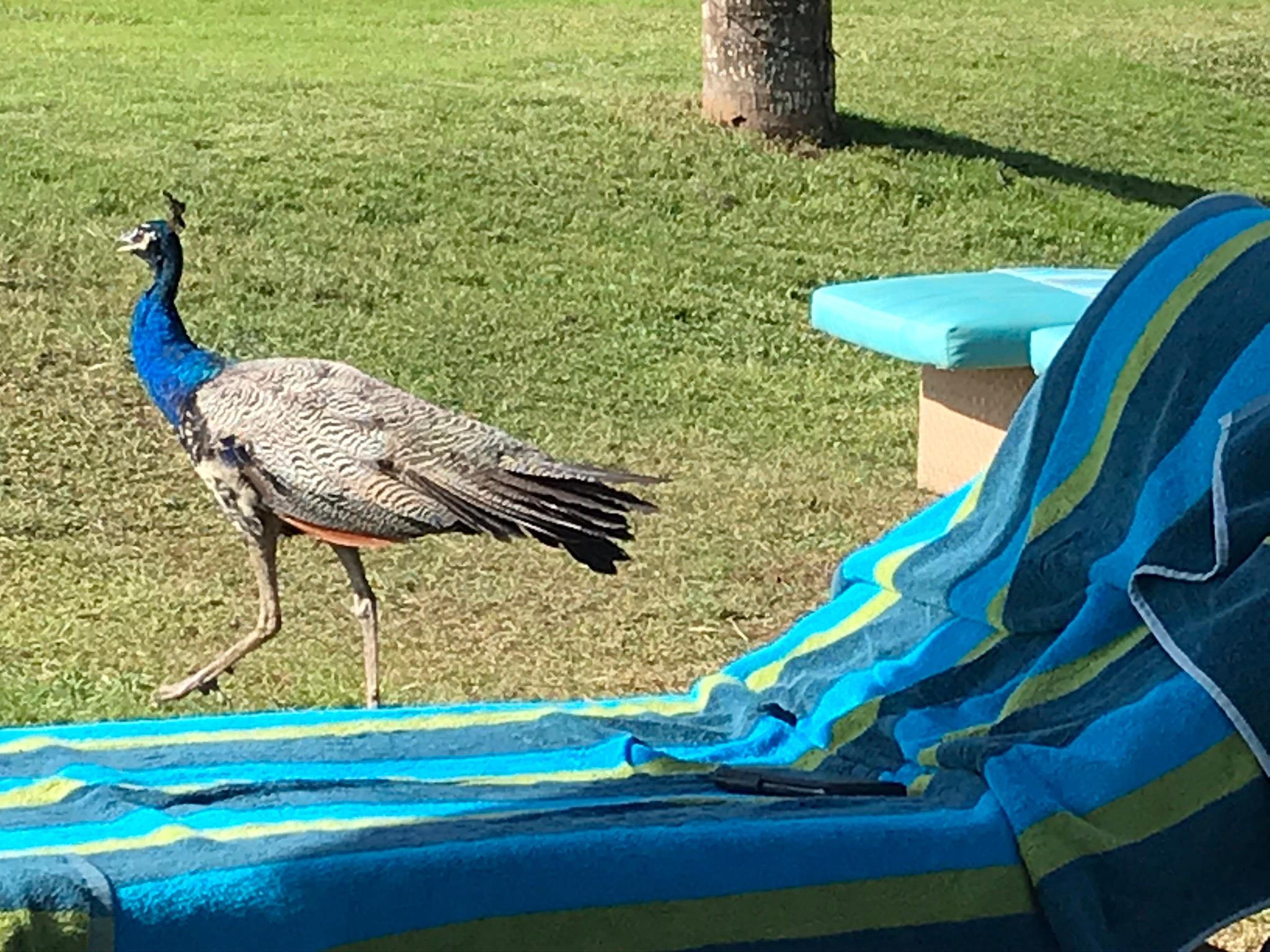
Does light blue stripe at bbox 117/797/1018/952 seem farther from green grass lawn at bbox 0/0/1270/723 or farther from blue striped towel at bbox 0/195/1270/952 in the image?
green grass lawn at bbox 0/0/1270/723

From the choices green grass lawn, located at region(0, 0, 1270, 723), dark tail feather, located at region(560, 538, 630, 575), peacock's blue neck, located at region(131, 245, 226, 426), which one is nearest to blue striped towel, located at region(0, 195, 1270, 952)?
dark tail feather, located at region(560, 538, 630, 575)

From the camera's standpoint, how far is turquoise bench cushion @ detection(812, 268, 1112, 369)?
5.16 meters

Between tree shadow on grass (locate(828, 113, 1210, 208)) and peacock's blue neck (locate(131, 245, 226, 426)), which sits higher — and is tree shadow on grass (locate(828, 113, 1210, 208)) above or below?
below

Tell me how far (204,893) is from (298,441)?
1922 millimetres

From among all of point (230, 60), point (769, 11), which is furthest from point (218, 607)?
point (230, 60)

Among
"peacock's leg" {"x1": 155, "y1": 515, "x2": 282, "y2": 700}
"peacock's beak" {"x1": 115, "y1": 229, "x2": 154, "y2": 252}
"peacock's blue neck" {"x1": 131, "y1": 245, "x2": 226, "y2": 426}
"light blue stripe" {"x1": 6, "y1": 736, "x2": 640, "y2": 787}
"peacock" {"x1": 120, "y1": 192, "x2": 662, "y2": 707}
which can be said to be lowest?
"peacock's leg" {"x1": 155, "y1": 515, "x2": 282, "y2": 700}

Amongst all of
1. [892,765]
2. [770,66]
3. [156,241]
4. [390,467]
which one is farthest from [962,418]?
[770,66]

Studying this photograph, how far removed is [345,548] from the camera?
4.75 m

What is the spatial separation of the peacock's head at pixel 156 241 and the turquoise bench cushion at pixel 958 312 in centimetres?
172

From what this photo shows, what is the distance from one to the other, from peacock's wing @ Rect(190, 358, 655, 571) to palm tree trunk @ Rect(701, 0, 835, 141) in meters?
5.68

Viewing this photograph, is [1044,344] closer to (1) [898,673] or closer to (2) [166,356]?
(1) [898,673]

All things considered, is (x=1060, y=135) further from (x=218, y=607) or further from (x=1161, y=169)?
(x=218, y=607)

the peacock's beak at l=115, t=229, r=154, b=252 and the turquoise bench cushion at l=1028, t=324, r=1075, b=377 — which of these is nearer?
the turquoise bench cushion at l=1028, t=324, r=1075, b=377

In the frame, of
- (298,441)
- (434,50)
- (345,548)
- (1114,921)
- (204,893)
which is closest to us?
(204,893)
